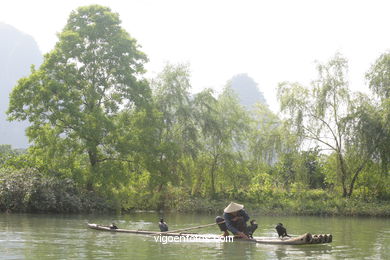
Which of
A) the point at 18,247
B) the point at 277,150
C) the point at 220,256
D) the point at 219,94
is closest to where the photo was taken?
the point at 220,256

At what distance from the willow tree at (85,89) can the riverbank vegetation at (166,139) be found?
0.08m

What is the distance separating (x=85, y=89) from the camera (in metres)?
32.7

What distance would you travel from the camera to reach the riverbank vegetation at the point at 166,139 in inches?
1229

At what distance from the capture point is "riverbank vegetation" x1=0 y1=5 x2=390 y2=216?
3122 centimetres

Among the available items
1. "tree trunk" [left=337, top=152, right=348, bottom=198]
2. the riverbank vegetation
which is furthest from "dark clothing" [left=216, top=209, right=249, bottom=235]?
"tree trunk" [left=337, top=152, right=348, bottom=198]

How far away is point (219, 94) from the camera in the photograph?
3956 centimetres

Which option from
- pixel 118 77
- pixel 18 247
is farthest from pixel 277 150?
pixel 18 247

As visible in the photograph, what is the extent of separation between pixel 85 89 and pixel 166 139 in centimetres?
752

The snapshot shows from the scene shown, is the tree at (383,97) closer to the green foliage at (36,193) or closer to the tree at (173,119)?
the tree at (173,119)

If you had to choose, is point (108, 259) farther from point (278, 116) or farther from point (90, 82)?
point (278, 116)

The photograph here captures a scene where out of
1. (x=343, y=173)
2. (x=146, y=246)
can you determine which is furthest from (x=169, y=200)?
(x=146, y=246)

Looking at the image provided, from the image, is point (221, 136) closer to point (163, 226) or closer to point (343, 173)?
point (343, 173)

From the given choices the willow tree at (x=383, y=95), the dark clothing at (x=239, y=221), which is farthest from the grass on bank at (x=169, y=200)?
the dark clothing at (x=239, y=221)

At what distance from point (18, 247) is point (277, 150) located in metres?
23.7
